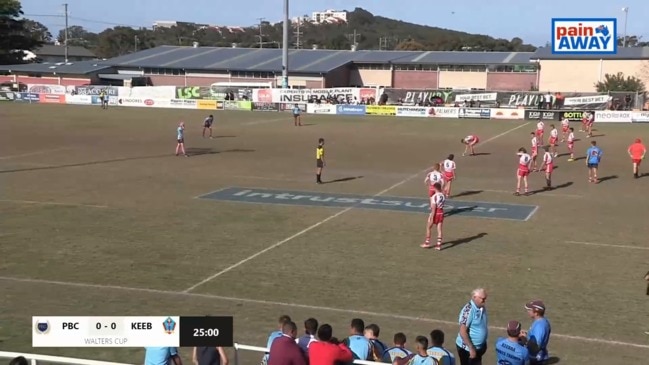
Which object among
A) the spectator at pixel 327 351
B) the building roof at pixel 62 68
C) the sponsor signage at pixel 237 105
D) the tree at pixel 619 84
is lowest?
the spectator at pixel 327 351

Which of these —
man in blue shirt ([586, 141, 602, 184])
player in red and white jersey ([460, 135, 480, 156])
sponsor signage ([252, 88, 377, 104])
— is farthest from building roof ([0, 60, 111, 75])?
man in blue shirt ([586, 141, 602, 184])

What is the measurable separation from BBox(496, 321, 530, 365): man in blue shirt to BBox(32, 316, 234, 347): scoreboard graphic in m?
3.39

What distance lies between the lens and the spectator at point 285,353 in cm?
723

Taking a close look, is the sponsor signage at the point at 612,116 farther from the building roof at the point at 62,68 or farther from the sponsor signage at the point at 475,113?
the building roof at the point at 62,68

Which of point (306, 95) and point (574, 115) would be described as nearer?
point (574, 115)

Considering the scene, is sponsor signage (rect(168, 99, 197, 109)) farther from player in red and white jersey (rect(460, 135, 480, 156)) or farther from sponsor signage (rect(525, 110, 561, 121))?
player in red and white jersey (rect(460, 135, 480, 156))

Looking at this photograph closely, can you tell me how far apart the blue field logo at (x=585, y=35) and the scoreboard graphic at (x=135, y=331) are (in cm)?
6796

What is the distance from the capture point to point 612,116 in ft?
180

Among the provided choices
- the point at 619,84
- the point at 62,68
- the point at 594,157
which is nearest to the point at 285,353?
the point at 594,157

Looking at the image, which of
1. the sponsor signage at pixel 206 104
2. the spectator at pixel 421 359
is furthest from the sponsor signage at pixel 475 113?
the spectator at pixel 421 359

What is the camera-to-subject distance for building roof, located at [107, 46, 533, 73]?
90250 mm

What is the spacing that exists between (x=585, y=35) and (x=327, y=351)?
230 ft

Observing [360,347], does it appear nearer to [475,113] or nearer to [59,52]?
[475,113]

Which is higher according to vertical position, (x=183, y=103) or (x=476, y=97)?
(x=476, y=97)
